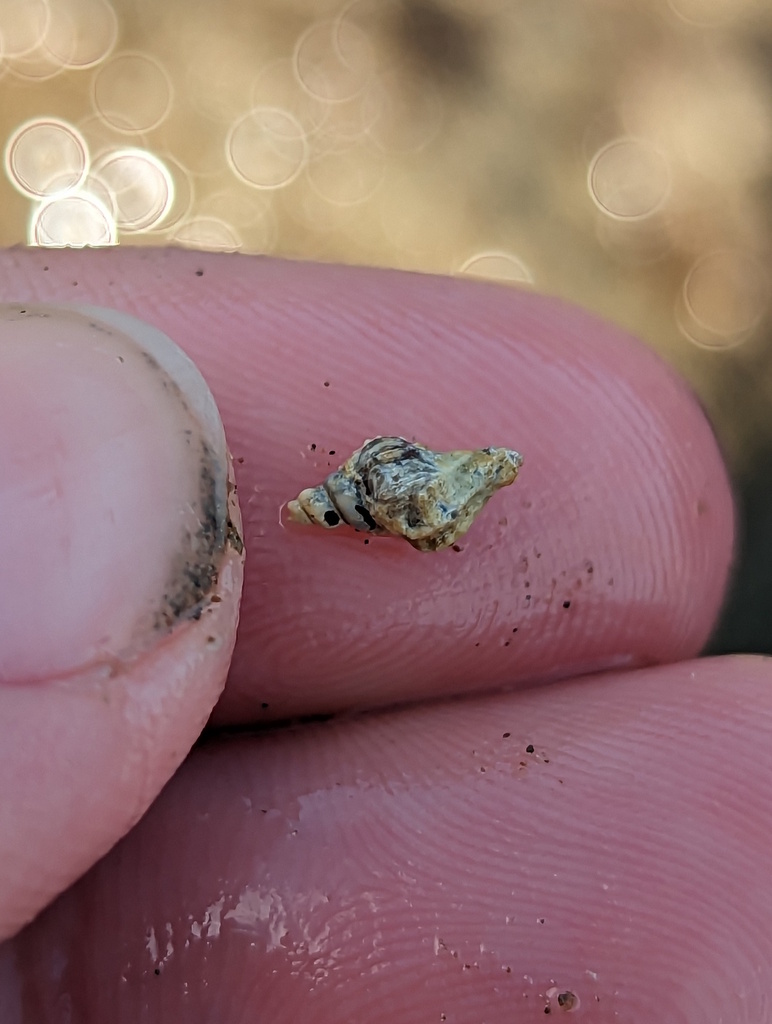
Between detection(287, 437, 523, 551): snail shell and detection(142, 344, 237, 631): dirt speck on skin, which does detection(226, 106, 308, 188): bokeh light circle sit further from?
detection(142, 344, 237, 631): dirt speck on skin

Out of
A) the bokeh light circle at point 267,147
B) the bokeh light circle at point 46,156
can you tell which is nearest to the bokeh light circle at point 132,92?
the bokeh light circle at point 46,156

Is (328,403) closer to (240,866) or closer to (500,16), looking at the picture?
(240,866)

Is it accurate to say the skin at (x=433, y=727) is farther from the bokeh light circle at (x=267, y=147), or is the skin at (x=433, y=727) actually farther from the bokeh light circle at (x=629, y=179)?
the bokeh light circle at (x=629, y=179)

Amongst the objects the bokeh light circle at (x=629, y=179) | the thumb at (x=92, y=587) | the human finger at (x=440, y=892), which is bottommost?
the human finger at (x=440, y=892)

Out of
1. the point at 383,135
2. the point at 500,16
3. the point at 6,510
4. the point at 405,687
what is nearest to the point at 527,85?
the point at 500,16

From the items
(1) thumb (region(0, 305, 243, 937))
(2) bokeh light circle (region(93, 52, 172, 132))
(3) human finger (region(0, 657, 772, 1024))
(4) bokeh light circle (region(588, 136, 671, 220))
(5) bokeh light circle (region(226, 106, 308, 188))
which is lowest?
(3) human finger (region(0, 657, 772, 1024))

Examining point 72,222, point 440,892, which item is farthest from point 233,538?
point 72,222

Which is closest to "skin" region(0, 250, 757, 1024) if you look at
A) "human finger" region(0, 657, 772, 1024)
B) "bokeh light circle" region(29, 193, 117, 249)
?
"human finger" region(0, 657, 772, 1024)

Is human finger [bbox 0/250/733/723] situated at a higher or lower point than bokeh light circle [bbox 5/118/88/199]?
lower
